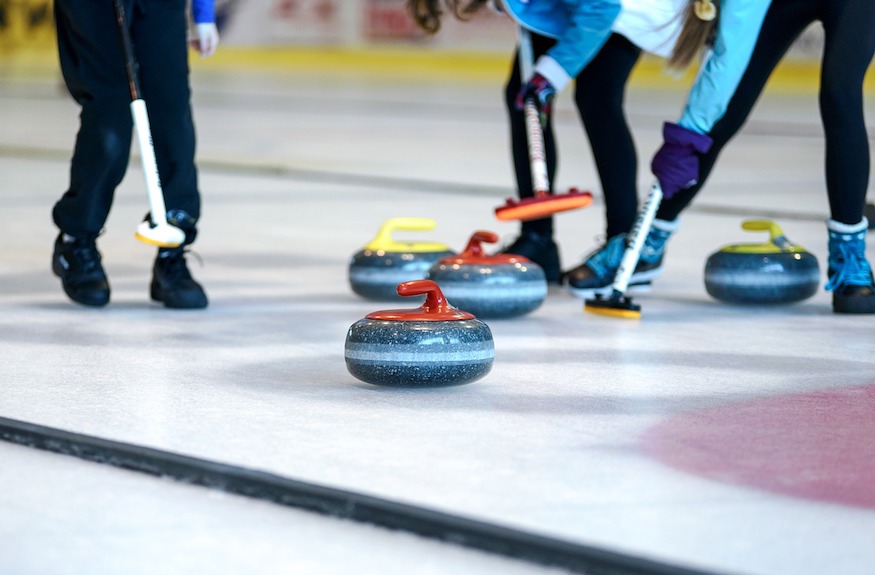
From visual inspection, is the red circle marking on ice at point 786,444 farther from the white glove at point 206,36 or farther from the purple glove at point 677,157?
the white glove at point 206,36

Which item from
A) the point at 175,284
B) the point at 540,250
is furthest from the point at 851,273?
the point at 175,284

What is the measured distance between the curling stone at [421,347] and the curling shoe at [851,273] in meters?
1.17

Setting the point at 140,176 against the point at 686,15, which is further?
the point at 140,176

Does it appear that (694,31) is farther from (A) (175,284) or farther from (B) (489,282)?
(A) (175,284)

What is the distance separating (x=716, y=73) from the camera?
3068mm

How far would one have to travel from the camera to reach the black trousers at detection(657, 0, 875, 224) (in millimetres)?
3082

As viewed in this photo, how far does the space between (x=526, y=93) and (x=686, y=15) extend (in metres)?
0.40

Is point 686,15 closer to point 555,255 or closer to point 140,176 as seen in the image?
point 555,255

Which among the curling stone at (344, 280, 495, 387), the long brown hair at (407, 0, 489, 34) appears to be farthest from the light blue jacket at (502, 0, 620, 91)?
the curling stone at (344, 280, 495, 387)

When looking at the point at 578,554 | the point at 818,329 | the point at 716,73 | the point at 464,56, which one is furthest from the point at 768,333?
the point at 464,56

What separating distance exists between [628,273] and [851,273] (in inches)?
19.8

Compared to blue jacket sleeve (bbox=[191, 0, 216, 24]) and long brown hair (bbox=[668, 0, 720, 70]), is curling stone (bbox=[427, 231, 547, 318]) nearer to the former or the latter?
long brown hair (bbox=[668, 0, 720, 70])

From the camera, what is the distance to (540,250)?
3703 millimetres

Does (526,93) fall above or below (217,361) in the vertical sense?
above
